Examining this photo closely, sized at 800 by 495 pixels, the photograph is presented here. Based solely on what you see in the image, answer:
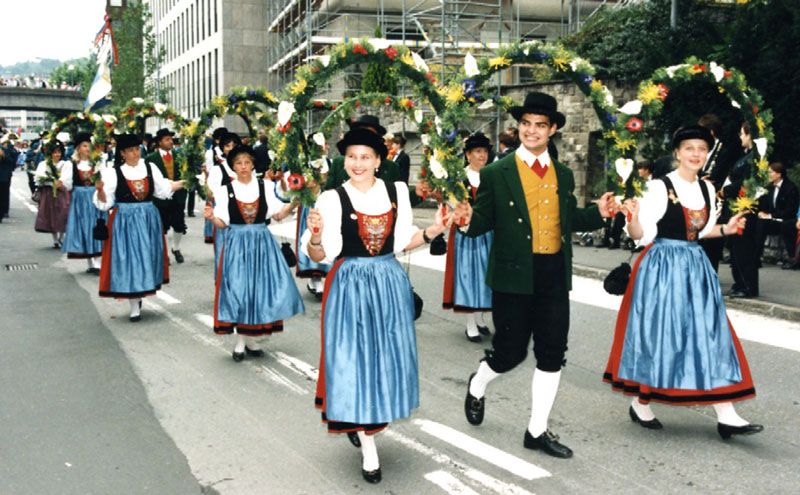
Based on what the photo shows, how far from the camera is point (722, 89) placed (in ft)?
21.0

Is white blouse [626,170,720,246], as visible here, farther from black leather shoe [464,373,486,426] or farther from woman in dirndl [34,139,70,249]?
woman in dirndl [34,139,70,249]

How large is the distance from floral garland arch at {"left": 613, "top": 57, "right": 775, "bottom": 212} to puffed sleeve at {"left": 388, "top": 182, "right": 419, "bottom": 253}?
1367mm

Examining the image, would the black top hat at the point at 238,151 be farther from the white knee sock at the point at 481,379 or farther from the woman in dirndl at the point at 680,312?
the woman in dirndl at the point at 680,312

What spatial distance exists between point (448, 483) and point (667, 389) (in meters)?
1.53

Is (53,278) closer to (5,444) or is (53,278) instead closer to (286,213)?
(286,213)

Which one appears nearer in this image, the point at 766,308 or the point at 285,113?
the point at 285,113

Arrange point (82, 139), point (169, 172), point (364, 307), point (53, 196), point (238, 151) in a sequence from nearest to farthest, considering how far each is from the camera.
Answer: point (364, 307), point (238, 151), point (82, 139), point (169, 172), point (53, 196)

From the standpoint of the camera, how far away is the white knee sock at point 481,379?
17.9 ft

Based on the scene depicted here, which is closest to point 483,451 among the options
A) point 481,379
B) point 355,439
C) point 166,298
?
point 481,379

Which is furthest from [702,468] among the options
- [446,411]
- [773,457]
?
[446,411]

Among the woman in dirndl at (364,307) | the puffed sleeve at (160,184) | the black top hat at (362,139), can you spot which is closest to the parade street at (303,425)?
the woman in dirndl at (364,307)

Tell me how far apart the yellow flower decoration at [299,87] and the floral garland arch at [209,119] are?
4.23 metres

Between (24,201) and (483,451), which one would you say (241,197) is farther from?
(24,201)

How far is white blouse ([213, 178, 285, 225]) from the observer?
25.1 feet
